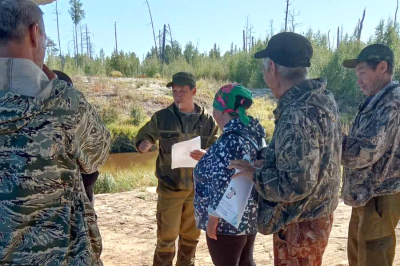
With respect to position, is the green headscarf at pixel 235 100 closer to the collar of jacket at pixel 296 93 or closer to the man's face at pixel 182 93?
the collar of jacket at pixel 296 93

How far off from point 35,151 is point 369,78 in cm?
264

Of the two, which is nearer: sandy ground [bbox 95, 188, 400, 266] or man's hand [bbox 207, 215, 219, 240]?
man's hand [bbox 207, 215, 219, 240]

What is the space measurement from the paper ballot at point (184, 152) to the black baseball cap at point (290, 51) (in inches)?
49.3

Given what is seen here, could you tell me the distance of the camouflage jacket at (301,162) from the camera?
217 centimetres

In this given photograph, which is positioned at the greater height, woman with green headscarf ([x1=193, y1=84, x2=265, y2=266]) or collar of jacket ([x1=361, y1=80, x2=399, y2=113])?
collar of jacket ([x1=361, y1=80, x2=399, y2=113])

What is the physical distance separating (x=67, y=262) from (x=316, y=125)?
1340 millimetres

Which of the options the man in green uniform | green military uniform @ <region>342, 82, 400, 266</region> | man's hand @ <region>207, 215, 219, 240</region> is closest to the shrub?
the man in green uniform

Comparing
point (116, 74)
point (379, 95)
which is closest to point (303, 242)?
point (379, 95)

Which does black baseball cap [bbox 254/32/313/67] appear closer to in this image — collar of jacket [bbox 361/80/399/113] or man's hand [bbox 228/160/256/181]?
man's hand [bbox 228/160/256/181]

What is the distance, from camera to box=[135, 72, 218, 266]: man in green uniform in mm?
4023

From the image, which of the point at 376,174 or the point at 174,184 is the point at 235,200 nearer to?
the point at 376,174

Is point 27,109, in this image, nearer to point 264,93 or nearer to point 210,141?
point 210,141

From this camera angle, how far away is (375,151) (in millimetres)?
2971

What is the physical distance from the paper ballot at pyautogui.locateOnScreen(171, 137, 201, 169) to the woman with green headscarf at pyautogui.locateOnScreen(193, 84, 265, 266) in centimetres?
62
